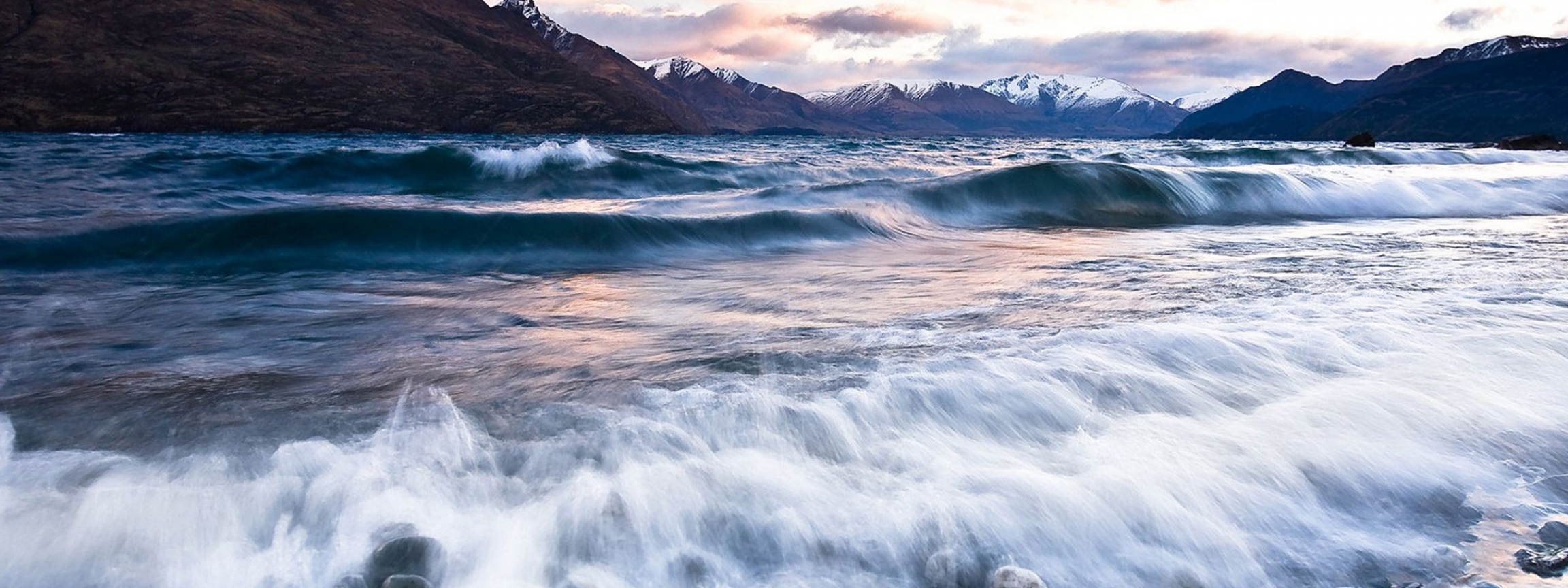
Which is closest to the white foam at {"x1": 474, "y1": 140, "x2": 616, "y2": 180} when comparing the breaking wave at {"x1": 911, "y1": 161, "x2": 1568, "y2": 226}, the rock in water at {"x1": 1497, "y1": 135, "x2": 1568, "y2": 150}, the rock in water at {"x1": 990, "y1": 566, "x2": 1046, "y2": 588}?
the breaking wave at {"x1": 911, "y1": 161, "x2": 1568, "y2": 226}

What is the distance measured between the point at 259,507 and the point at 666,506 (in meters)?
1.14

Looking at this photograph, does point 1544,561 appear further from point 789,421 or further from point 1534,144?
point 1534,144

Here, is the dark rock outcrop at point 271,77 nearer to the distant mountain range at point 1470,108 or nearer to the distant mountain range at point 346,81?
the distant mountain range at point 346,81

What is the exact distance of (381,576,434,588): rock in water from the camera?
2.07 metres

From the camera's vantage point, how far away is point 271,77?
112625 mm

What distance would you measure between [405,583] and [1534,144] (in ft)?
166

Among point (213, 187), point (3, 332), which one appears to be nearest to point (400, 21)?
point (213, 187)

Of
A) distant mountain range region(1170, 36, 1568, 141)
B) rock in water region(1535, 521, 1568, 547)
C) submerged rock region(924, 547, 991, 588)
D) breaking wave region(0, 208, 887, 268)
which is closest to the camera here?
submerged rock region(924, 547, 991, 588)

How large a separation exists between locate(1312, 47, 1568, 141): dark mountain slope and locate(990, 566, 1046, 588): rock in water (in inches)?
6118

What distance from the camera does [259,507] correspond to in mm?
2389

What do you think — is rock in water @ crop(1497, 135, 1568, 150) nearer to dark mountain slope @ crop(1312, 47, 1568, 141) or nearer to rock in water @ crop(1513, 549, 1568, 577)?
rock in water @ crop(1513, 549, 1568, 577)

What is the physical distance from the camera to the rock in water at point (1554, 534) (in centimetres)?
232

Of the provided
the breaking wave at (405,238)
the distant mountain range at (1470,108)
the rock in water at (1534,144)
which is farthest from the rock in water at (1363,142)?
the distant mountain range at (1470,108)

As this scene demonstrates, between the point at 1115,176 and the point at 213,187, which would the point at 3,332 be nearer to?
the point at 213,187
